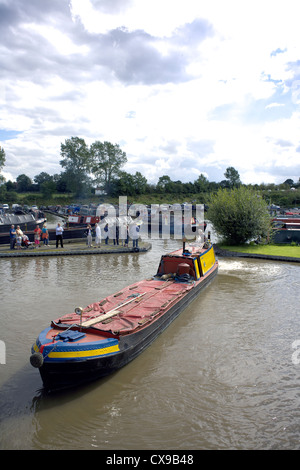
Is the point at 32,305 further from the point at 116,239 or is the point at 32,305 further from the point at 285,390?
the point at 116,239

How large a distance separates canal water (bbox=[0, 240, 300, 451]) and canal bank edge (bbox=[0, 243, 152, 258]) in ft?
25.4

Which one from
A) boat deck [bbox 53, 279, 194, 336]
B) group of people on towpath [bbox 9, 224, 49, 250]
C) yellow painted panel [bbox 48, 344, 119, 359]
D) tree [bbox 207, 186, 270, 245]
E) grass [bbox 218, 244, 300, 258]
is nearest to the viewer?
yellow painted panel [bbox 48, 344, 119, 359]

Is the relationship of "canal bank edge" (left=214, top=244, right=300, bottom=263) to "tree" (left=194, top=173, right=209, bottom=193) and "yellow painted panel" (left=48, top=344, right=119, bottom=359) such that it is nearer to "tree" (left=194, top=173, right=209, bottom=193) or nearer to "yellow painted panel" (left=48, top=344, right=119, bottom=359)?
"yellow painted panel" (left=48, top=344, right=119, bottom=359)

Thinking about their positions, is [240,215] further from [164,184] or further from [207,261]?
[164,184]

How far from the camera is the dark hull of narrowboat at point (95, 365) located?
654cm

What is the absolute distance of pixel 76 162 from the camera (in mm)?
86125

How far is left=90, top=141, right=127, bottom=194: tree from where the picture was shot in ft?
286

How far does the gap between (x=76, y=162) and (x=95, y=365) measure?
8379 centimetres

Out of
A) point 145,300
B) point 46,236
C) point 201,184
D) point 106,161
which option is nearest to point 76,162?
point 106,161

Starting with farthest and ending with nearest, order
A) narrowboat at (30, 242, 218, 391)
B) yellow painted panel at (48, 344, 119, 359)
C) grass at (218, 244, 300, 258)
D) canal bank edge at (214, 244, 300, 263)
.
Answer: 1. grass at (218, 244, 300, 258)
2. canal bank edge at (214, 244, 300, 263)
3. narrowboat at (30, 242, 218, 391)
4. yellow painted panel at (48, 344, 119, 359)
